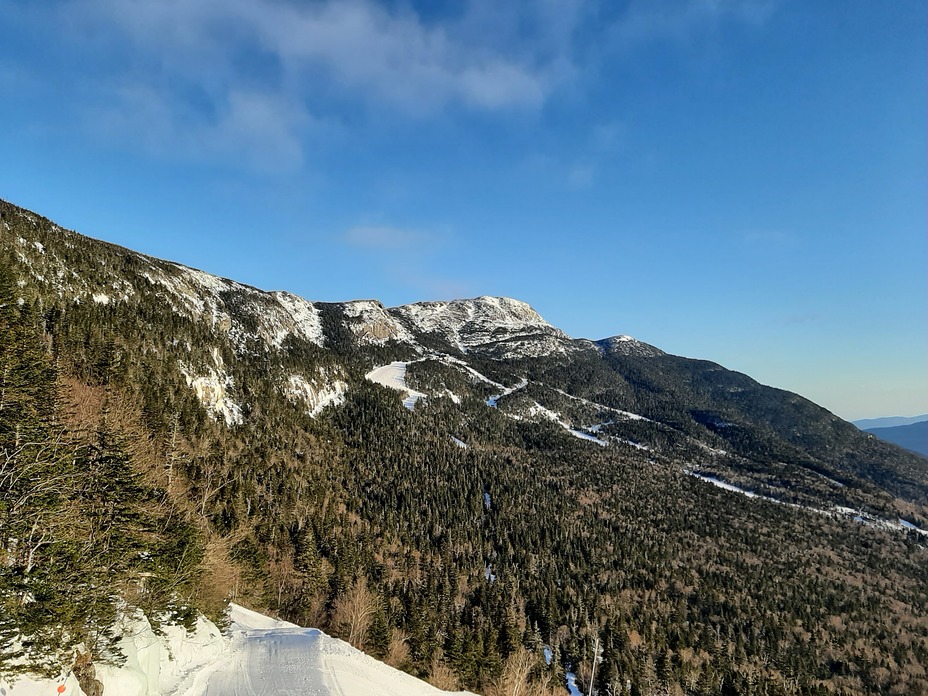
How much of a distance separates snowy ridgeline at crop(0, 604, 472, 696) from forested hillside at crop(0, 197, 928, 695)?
1442 millimetres

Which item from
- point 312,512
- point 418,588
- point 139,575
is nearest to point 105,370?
point 139,575

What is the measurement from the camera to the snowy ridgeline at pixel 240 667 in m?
21.8

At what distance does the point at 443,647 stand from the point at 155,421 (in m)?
54.0

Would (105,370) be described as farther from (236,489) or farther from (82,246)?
(82,246)

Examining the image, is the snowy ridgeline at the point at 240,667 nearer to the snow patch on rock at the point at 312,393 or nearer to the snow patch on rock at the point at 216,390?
the snow patch on rock at the point at 216,390

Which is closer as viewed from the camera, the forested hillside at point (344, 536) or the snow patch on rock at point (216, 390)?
the forested hillside at point (344, 536)

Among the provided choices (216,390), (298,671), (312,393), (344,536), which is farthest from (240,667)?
(312,393)

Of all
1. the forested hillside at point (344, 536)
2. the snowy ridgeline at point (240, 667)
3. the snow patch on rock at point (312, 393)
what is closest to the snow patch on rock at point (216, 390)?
the forested hillside at point (344, 536)

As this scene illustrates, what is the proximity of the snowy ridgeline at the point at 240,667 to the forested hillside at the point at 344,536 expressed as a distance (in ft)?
4.73

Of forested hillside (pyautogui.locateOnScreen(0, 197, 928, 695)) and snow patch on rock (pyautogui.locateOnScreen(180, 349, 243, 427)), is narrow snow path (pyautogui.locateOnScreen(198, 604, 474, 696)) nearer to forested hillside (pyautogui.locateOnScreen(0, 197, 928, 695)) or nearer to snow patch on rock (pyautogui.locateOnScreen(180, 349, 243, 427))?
forested hillside (pyautogui.locateOnScreen(0, 197, 928, 695))

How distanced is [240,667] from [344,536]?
8180cm

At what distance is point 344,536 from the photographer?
10306 cm

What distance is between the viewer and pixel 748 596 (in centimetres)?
13062

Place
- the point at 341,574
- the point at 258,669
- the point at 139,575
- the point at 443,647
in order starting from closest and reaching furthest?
the point at 139,575, the point at 258,669, the point at 443,647, the point at 341,574
